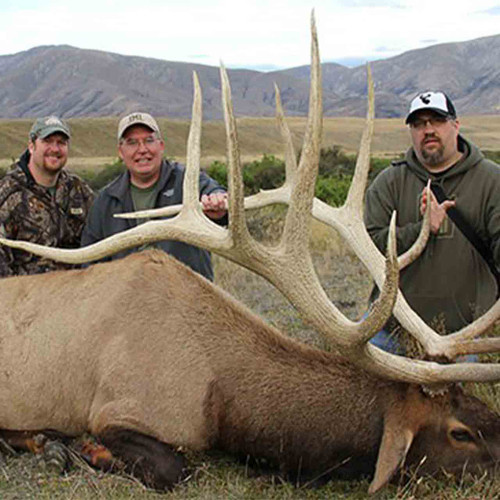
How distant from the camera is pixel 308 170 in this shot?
3398 mm

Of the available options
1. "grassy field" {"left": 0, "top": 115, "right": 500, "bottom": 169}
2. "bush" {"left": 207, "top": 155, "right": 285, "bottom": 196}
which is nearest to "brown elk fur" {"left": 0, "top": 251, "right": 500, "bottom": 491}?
"bush" {"left": 207, "top": 155, "right": 285, "bottom": 196}

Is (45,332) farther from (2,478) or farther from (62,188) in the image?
(62,188)

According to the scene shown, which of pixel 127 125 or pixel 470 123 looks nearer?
pixel 127 125

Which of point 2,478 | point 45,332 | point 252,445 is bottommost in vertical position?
point 2,478

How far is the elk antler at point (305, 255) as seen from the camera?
336 cm

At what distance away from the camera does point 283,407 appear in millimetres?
3984

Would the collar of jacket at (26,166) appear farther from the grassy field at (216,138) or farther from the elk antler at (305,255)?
the grassy field at (216,138)

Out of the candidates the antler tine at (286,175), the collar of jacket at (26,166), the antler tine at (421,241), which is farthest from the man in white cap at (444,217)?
the collar of jacket at (26,166)

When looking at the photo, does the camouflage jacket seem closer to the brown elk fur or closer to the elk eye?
the brown elk fur

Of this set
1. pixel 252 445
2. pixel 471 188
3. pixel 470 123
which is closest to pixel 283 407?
pixel 252 445

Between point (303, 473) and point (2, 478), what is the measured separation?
1631mm

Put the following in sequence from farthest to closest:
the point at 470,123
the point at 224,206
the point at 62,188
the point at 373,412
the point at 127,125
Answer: the point at 470,123
the point at 62,188
the point at 127,125
the point at 224,206
the point at 373,412

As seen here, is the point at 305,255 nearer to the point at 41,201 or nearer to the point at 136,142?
the point at 136,142

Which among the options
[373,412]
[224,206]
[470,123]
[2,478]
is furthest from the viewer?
[470,123]
